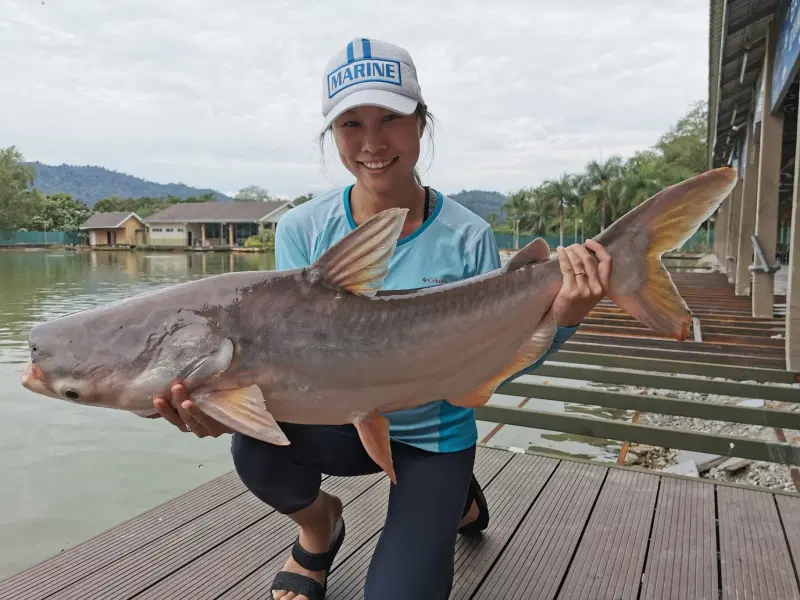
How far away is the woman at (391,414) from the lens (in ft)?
7.00

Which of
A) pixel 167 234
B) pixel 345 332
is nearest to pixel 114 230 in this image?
pixel 167 234

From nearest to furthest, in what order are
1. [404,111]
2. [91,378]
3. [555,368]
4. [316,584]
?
[91,378] < [404,111] < [316,584] < [555,368]

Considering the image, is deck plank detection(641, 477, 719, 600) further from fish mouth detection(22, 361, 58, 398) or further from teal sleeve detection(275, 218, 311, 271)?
fish mouth detection(22, 361, 58, 398)

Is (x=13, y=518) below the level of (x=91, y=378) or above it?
below

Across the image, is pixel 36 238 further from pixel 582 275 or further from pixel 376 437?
pixel 582 275

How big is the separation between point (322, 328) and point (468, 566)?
1.51 meters

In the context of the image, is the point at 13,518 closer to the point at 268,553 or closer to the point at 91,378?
the point at 268,553

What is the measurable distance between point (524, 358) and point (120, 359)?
46.1 inches

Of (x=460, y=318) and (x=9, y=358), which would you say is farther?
(x=9, y=358)

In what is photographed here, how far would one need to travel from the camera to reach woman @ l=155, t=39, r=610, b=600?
7.00ft

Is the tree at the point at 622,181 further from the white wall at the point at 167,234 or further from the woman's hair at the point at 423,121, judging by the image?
the woman's hair at the point at 423,121

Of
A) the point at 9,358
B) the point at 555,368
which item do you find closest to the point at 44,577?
the point at 555,368

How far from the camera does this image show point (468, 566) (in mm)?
2764

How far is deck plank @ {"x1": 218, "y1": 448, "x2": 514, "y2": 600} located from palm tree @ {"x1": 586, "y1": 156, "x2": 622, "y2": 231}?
54.1 metres
